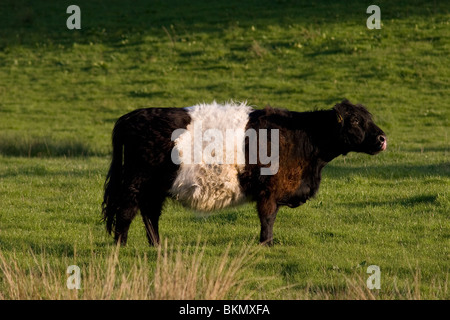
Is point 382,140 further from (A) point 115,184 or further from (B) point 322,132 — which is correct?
(A) point 115,184

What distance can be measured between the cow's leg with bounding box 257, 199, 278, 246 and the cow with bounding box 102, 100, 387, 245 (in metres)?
0.01

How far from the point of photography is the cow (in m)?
8.97

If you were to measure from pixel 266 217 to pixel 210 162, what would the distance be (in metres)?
1.09

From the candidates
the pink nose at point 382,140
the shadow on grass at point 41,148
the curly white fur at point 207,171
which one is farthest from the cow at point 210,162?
the shadow on grass at point 41,148

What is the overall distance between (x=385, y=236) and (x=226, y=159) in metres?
2.60

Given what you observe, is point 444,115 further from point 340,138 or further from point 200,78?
point 340,138

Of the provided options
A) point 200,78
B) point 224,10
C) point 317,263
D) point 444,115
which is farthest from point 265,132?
point 224,10

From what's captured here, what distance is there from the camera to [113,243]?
9305mm

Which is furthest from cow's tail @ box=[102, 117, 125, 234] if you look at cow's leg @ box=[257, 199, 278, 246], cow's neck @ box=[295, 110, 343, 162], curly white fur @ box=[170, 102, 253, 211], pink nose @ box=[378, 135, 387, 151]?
pink nose @ box=[378, 135, 387, 151]

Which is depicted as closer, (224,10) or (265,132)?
(265,132)

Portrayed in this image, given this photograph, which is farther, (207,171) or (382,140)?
(382,140)

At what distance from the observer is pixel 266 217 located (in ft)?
29.9

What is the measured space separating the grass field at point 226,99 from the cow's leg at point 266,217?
279 mm

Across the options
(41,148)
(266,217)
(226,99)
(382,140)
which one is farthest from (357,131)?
(226,99)
